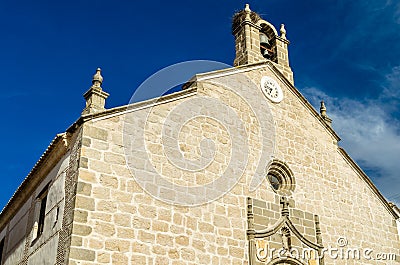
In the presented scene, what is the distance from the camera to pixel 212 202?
9656mm

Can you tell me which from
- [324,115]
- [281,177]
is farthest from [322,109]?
[281,177]

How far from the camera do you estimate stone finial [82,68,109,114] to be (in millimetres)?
8974

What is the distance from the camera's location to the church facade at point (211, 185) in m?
8.37

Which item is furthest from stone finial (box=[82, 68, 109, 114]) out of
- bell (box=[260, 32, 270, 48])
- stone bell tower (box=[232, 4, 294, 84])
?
bell (box=[260, 32, 270, 48])

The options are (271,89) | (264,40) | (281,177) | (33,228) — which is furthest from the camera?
(264,40)

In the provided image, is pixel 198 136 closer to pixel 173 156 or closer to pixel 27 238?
pixel 173 156

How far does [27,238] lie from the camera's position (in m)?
10.5

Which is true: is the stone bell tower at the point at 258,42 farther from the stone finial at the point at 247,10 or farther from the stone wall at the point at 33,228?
the stone wall at the point at 33,228

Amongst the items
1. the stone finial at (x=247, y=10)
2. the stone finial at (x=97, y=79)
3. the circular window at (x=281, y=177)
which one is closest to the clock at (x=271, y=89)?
the circular window at (x=281, y=177)

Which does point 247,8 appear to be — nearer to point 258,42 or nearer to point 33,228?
point 258,42

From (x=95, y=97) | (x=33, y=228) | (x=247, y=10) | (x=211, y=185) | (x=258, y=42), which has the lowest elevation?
(x=33, y=228)

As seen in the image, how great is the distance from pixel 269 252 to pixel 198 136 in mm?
2944

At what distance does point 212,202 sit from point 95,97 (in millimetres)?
3175

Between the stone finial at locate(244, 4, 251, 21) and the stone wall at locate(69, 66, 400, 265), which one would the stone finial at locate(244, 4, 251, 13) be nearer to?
the stone finial at locate(244, 4, 251, 21)
